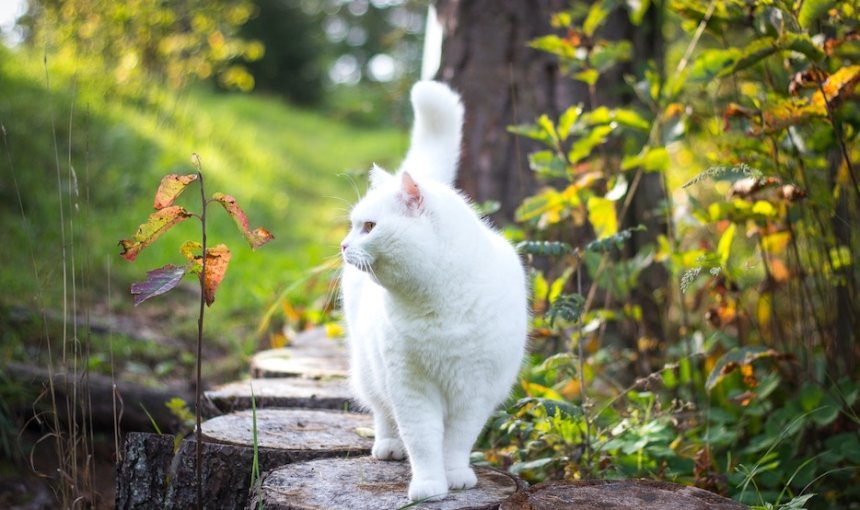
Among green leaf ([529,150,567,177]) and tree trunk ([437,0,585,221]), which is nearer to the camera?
green leaf ([529,150,567,177])

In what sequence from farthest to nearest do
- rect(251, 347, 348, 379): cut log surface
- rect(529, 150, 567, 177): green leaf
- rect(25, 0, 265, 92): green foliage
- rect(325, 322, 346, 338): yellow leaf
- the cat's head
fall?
1. rect(25, 0, 265, 92): green foliage
2. rect(325, 322, 346, 338): yellow leaf
3. rect(251, 347, 348, 379): cut log surface
4. rect(529, 150, 567, 177): green leaf
5. the cat's head

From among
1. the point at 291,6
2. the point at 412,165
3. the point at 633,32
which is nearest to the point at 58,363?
the point at 412,165

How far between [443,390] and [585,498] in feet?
1.34

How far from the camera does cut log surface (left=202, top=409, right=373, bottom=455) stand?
208 centimetres

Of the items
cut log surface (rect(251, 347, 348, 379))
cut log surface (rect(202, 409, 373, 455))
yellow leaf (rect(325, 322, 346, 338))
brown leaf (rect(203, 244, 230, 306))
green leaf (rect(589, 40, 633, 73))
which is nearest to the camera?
brown leaf (rect(203, 244, 230, 306))

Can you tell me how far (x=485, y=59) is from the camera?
11.4ft

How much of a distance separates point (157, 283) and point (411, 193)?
57cm

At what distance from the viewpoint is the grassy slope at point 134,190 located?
15.0ft

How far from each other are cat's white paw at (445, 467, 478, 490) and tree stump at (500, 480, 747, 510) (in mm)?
191

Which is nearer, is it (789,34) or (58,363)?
(789,34)

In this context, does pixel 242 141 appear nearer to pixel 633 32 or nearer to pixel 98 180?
pixel 98 180

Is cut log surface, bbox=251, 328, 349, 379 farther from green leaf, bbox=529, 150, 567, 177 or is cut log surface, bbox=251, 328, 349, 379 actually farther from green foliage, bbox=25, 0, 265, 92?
green foliage, bbox=25, 0, 265, 92

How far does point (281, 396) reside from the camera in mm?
2572

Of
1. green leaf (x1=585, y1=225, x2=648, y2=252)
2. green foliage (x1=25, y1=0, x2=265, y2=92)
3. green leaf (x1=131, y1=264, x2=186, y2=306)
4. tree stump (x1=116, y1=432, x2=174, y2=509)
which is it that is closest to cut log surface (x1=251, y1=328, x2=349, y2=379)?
tree stump (x1=116, y1=432, x2=174, y2=509)
